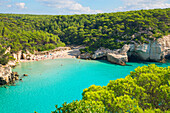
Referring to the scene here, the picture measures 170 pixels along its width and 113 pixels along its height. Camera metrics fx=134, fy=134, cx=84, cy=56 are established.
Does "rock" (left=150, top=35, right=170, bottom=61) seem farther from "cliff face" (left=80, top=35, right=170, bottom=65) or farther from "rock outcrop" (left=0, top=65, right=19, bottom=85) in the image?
"rock outcrop" (left=0, top=65, right=19, bottom=85)

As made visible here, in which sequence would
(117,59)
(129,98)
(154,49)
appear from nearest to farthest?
(129,98), (117,59), (154,49)

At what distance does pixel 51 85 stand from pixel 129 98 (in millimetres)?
19229

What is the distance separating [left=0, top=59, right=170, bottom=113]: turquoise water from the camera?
20250mm

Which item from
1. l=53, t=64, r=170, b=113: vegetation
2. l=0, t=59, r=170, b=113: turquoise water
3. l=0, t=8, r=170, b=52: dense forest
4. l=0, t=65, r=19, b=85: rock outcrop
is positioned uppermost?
l=0, t=8, r=170, b=52: dense forest

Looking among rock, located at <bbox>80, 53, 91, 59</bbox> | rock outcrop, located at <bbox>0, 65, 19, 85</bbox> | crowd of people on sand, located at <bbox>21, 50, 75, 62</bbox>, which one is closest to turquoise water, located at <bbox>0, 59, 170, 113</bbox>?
rock outcrop, located at <bbox>0, 65, 19, 85</bbox>

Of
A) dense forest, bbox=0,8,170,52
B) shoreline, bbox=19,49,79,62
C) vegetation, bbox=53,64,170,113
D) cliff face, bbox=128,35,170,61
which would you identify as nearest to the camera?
vegetation, bbox=53,64,170,113

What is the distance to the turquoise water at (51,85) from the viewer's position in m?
20.2

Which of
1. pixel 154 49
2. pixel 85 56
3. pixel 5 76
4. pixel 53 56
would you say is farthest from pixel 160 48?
pixel 5 76

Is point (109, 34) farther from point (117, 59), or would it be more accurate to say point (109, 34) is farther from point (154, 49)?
point (154, 49)

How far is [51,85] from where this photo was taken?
27.3 meters

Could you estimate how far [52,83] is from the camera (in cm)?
2831

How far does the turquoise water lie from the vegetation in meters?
9.81

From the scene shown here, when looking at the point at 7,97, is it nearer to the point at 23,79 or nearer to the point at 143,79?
the point at 23,79

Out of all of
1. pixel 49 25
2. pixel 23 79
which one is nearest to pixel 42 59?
pixel 23 79
